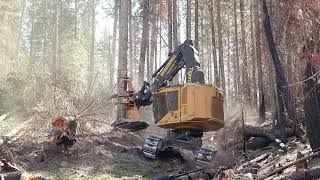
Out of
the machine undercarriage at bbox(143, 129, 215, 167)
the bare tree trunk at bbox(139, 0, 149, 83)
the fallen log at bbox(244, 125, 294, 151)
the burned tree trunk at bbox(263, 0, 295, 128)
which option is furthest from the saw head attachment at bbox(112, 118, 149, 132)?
the bare tree trunk at bbox(139, 0, 149, 83)

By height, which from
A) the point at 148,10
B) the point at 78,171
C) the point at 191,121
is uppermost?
the point at 148,10

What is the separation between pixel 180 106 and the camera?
11.1 metres

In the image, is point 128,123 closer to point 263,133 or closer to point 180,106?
point 180,106

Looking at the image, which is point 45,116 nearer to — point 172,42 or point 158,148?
point 158,148

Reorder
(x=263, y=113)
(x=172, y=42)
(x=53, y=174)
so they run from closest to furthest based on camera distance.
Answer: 1. (x=53, y=174)
2. (x=263, y=113)
3. (x=172, y=42)

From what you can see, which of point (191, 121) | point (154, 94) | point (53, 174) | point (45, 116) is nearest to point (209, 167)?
point (191, 121)

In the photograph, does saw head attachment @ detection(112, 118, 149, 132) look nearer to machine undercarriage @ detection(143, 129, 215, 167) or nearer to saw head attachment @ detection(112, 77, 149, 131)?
saw head attachment @ detection(112, 77, 149, 131)

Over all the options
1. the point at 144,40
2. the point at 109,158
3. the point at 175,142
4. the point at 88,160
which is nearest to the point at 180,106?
the point at 175,142

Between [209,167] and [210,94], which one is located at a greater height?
[210,94]

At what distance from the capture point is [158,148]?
39.0 ft

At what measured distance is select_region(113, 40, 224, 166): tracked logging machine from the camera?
11.0 m

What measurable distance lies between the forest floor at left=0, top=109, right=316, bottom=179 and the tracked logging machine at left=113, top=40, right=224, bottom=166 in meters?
0.40

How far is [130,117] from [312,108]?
14.0ft

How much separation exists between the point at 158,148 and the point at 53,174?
10.1ft
